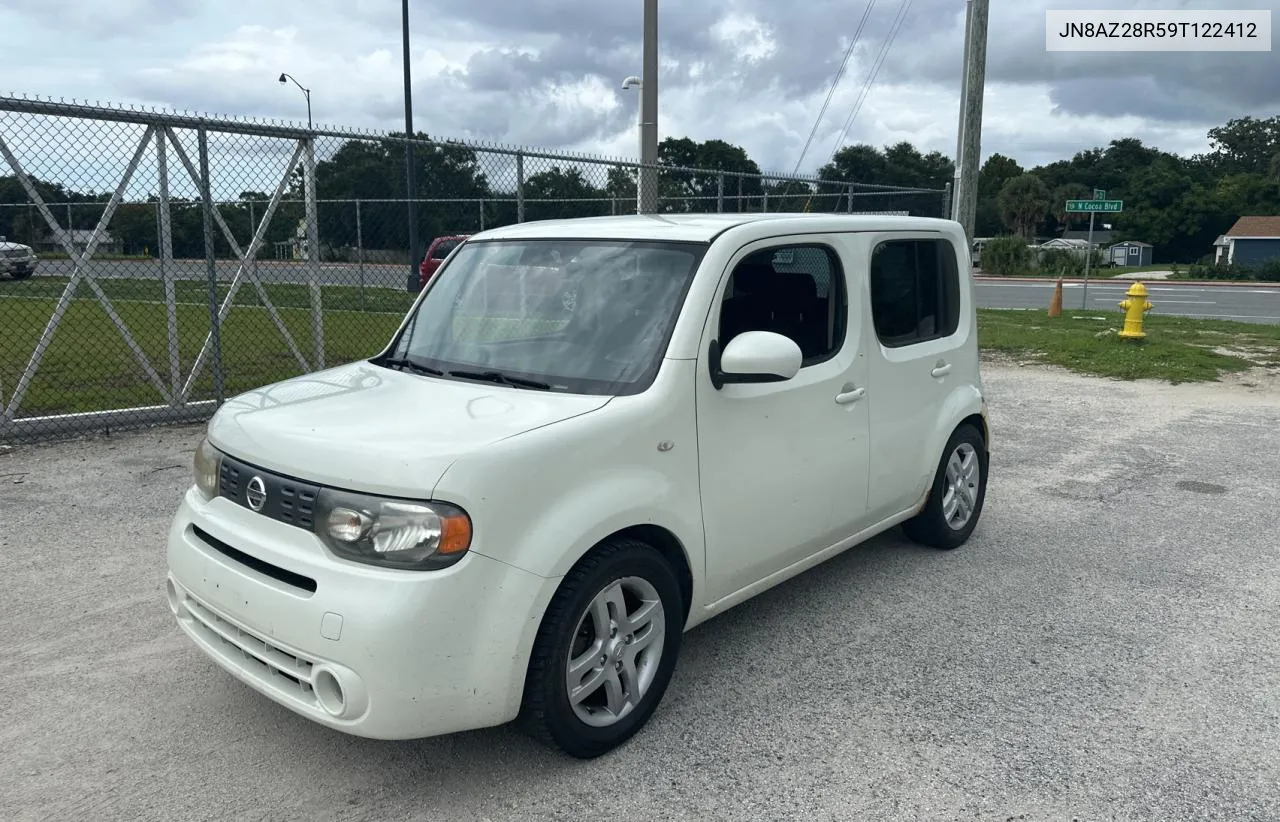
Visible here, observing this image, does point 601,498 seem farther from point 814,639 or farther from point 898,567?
Answer: point 898,567

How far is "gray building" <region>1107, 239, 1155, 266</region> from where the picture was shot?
247ft

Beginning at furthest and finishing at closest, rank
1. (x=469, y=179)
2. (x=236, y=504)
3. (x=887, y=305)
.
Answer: (x=469, y=179) → (x=887, y=305) → (x=236, y=504)

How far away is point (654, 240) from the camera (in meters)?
3.58

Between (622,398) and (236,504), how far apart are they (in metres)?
1.31

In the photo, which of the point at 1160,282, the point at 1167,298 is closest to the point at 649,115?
the point at 1167,298

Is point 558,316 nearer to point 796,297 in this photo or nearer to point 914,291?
point 796,297

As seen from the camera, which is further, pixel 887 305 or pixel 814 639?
pixel 887 305

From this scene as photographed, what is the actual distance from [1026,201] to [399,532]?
10069 centimetres

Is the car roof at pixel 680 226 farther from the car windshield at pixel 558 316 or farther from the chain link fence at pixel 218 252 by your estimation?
the chain link fence at pixel 218 252

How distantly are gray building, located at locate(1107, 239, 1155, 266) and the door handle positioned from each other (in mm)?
79260

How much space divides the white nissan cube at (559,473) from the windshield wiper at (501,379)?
0.02m

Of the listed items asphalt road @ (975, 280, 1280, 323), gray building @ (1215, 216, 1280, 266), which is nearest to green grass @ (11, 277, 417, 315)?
asphalt road @ (975, 280, 1280, 323)

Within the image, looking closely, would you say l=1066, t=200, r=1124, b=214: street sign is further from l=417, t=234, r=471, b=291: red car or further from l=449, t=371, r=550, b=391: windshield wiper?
l=449, t=371, r=550, b=391: windshield wiper

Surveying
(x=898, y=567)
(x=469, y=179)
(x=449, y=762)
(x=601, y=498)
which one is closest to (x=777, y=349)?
(x=601, y=498)
